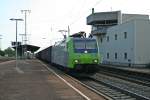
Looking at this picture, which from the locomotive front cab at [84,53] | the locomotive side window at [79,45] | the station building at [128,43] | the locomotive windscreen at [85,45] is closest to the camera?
the locomotive front cab at [84,53]

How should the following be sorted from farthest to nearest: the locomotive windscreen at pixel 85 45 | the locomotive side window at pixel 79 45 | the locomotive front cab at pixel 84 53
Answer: the locomotive side window at pixel 79 45 < the locomotive windscreen at pixel 85 45 < the locomotive front cab at pixel 84 53

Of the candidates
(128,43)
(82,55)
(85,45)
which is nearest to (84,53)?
(82,55)

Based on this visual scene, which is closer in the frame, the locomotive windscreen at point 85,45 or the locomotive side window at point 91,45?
the locomotive windscreen at point 85,45

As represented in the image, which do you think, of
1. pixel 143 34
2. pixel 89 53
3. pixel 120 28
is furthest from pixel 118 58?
pixel 89 53

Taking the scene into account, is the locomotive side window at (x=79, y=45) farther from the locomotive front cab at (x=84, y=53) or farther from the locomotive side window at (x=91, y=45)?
the locomotive side window at (x=91, y=45)

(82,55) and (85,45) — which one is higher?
(85,45)

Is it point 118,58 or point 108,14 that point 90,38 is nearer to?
point 118,58

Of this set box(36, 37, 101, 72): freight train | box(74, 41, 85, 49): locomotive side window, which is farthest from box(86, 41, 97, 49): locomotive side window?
box(74, 41, 85, 49): locomotive side window

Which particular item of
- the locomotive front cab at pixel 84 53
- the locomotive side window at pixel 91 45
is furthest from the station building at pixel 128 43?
the locomotive front cab at pixel 84 53

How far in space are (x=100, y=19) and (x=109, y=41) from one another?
24.5 metres

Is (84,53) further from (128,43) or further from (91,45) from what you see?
(128,43)

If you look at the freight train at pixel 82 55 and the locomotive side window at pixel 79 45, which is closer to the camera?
the freight train at pixel 82 55

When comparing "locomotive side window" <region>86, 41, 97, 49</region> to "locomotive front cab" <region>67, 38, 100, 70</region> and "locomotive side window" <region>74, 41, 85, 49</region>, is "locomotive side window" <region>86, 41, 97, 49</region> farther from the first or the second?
"locomotive side window" <region>74, 41, 85, 49</region>

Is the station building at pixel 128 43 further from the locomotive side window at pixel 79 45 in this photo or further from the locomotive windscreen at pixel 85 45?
the locomotive side window at pixel 79 45
